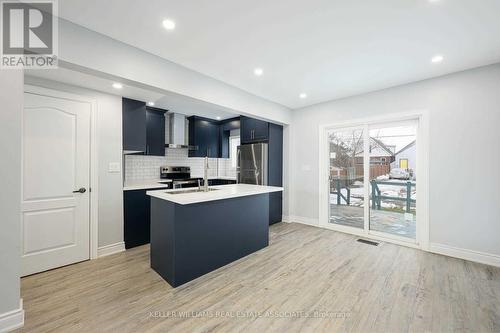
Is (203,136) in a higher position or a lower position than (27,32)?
lower

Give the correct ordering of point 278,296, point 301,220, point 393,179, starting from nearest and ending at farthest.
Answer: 1. point 278,296
2. point 393,179
3. point 301,220

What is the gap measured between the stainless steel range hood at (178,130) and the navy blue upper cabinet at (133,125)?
52.0 inches

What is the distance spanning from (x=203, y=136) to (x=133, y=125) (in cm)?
214

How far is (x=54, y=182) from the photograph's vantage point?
266cm

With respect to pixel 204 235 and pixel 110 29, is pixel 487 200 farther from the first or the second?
pixel 110 29

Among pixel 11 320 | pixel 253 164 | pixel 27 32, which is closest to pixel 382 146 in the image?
pixel 253 164

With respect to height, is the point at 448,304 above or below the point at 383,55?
below

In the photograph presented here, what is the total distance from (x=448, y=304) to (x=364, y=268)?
0.81 meters

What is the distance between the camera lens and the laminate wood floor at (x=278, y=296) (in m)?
1.73

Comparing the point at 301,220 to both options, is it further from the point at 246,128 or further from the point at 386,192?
the point at 246,128

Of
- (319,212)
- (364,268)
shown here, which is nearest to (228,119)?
(319,212)

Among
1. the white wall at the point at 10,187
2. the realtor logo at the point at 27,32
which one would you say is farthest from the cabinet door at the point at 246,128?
the white wall at the point at 10,187

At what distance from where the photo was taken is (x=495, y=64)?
107 inches

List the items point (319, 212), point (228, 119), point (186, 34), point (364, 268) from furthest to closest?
point (228, 119), point (319, 212), point (364, 268), point (186, 34)
